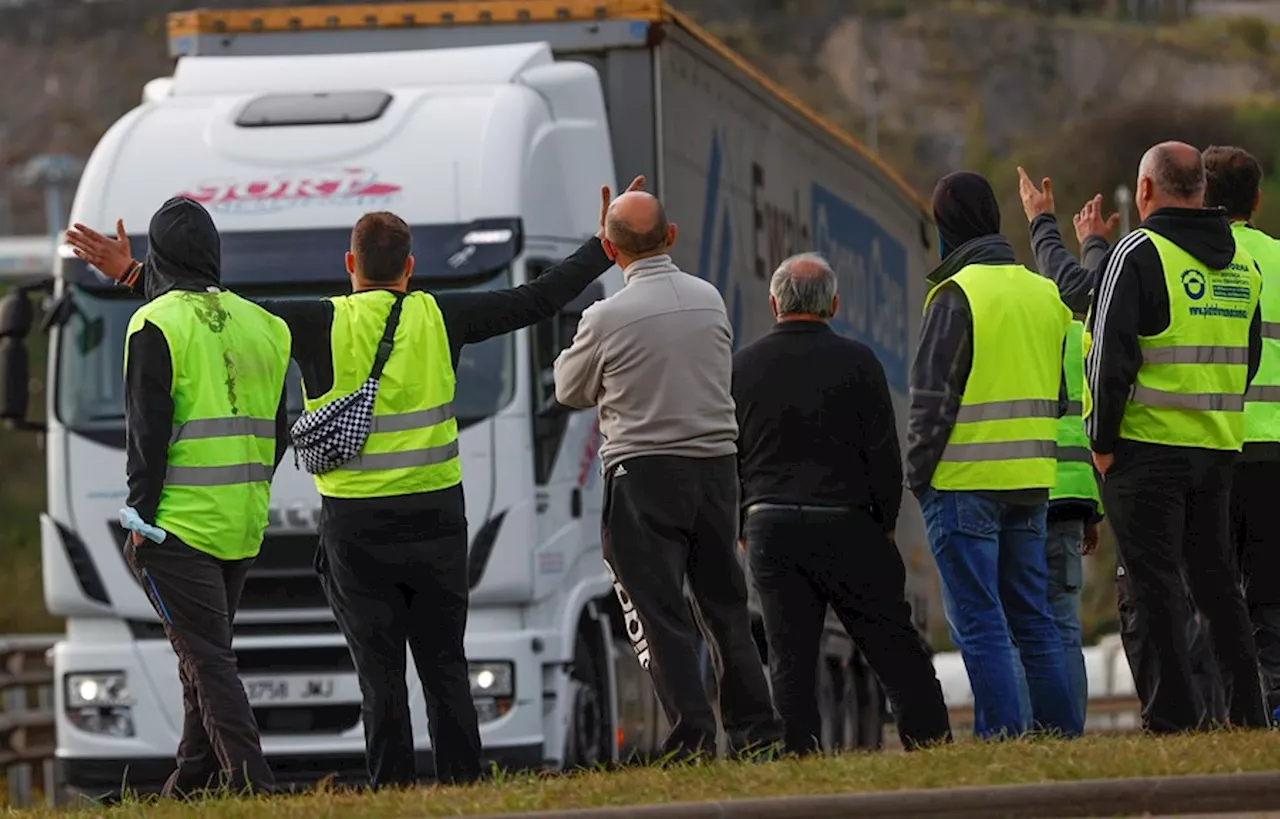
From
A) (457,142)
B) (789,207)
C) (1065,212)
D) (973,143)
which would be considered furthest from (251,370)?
(973,143)

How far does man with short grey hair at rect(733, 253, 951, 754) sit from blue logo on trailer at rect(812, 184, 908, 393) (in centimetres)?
695

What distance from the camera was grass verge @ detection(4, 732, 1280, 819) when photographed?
7598 mm

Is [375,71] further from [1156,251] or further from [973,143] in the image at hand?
[973,143]

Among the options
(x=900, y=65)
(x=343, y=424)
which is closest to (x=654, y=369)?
(x=343, y=424)

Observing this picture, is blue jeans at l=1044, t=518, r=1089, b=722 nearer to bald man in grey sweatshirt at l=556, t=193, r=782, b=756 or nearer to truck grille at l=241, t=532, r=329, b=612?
bald man in grey sweatshirt at l=556, t=193, r=782, b=756

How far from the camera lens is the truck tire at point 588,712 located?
13.0 metres

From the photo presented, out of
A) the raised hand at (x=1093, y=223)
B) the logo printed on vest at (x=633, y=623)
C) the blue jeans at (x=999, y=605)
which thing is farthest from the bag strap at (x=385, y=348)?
the raised hand at (x=1093, y=223)

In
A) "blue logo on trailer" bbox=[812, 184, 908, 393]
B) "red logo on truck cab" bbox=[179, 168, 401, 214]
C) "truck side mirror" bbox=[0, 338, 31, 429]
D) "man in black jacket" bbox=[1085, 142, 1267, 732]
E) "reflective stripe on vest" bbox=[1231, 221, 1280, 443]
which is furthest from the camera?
"blue logo on trailer" bbox=[812, 184, 908, 393]

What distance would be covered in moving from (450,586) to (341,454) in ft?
1.83

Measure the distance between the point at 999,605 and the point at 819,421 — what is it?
0.89 meters

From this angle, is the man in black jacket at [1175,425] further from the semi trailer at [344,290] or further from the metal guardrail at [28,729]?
the metal guardrail at [28,729]

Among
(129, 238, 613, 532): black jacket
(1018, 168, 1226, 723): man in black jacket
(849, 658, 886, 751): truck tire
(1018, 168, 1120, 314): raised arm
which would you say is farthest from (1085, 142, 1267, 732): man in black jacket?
(849, 658, 886, 751): truck tire

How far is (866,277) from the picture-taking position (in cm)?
1809

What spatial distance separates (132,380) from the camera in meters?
8.45
